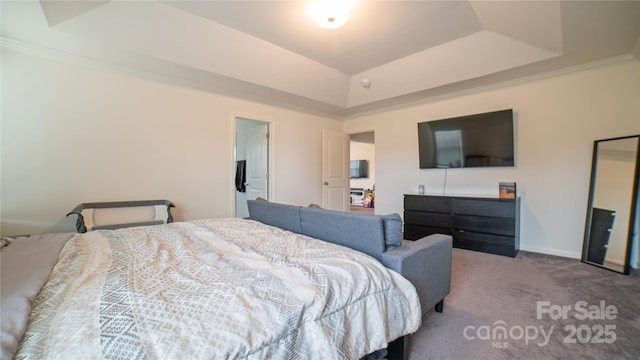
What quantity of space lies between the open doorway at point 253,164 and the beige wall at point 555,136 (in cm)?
312

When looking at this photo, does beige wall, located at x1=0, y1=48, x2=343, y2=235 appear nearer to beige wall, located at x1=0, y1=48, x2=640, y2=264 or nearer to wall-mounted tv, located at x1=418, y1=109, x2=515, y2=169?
beige wall, located at x1=0, y1=48, x2=640, y2=264

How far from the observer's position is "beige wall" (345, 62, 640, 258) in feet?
10.3

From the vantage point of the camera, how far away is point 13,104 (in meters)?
2.62

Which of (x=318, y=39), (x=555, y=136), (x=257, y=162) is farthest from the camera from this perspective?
(x=257, y=162)

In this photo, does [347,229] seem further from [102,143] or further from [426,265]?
[102,143]

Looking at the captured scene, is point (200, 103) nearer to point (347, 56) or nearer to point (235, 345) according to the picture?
point (347, 56)

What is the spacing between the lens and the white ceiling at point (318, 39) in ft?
8.05

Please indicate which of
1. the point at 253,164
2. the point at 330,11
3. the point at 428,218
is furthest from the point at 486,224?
the point at 253,164

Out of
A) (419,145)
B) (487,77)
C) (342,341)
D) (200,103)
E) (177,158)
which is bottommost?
(342,341)

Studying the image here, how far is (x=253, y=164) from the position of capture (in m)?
5.00

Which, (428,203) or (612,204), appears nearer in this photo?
(612,204)

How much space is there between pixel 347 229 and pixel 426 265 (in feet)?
1.92

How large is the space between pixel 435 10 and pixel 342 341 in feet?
10.2

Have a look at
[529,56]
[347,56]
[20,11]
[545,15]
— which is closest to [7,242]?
[20,11]
